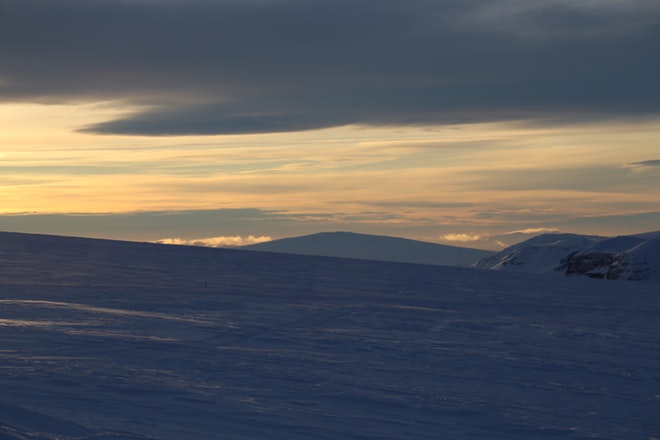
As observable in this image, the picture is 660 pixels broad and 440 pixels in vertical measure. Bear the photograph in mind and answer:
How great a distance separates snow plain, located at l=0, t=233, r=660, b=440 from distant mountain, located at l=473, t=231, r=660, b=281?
4656 inches

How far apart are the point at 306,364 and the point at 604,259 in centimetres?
15934

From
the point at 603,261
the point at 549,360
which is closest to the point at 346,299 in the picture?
the point at 549,360

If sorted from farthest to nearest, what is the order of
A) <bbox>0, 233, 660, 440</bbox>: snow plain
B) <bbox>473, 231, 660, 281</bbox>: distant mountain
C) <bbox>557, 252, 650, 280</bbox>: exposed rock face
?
<bbox>473, 231, 660, 281</bbox>: distant mountain < <bbox>557, 252, 650, 280</bbox>: exposed rock face < <bbox>0, 233, 660, 440</bbox>: snow plain

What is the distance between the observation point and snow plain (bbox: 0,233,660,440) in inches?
327

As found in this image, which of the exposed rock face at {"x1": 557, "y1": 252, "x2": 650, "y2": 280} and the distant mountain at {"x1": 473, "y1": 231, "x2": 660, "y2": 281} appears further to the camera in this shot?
the distant mountain at {"x1": 473, "y1": 231, "x2": 660, "y2": 281}

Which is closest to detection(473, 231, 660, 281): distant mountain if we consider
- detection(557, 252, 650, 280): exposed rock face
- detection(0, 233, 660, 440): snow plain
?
detection(557, 252, 650, 280): exposed rock face

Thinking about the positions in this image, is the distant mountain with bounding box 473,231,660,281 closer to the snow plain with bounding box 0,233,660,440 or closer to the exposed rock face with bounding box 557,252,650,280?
the exposed rock face with bounding box 557,252,650,280

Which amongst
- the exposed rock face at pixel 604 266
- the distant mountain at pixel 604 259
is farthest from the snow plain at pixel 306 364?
the distant mountain at pixel 604 259

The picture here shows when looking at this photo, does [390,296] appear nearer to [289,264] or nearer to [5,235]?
[289,264]

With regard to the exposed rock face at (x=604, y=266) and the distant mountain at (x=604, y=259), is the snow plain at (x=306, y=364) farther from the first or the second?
the distant mountain at (x=604, y=259)

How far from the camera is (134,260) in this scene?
30.8 metres

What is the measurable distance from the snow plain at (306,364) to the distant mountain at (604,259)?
4656 inches

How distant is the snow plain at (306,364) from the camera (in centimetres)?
830

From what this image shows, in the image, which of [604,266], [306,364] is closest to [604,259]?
[604,266]
